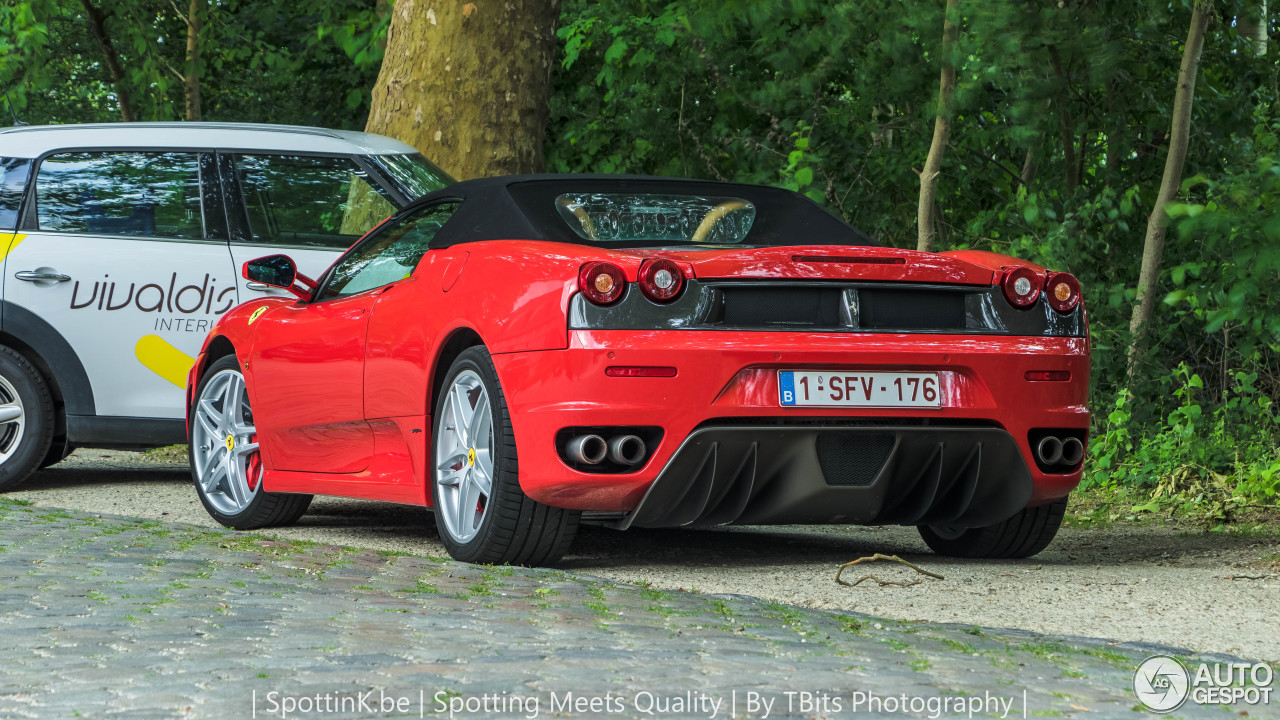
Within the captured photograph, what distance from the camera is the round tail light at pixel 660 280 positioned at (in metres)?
5.02

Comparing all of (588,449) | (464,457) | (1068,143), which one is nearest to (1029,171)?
(1068,143)

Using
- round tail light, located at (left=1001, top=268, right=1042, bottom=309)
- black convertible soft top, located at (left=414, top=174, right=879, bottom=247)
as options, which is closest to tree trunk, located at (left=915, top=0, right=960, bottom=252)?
black convertible soft top, located at (left=414, top=174, right=879, bottom=247)

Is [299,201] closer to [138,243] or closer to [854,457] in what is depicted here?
[138,243]

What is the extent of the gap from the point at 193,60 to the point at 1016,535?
52.2ft

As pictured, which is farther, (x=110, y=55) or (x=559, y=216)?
(x=110, y=55)

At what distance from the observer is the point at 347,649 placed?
12.3ft

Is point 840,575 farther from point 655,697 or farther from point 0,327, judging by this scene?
point 0,327

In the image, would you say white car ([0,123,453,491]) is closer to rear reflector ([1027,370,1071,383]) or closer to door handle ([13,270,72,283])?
door handle ([13,270,72,283])

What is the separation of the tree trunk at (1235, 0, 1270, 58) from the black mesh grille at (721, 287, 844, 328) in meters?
5.91

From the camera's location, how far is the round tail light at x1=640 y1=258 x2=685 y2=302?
502cm

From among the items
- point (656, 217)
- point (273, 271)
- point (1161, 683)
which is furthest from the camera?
point (273, 271)

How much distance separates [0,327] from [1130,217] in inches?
297

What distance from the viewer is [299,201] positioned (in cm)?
897

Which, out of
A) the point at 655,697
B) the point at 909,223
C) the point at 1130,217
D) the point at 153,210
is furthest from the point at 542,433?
the point at 909,223
